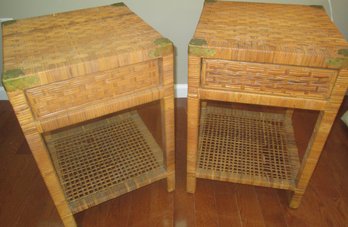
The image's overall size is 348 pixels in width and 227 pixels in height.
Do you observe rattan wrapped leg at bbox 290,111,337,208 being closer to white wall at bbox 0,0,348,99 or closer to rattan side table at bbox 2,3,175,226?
rattan side table at bbox 2,3,175,226

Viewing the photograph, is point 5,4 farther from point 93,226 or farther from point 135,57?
point 93,226

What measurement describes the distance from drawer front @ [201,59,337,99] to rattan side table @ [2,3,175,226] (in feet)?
0.40

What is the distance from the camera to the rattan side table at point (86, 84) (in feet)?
2.12

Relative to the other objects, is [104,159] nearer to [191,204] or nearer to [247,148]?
[191,204]

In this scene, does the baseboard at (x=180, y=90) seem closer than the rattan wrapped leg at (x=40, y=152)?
No

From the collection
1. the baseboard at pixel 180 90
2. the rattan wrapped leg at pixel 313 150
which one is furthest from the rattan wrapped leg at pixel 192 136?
the baseboard at pixel 180 90

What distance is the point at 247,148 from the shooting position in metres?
1.11

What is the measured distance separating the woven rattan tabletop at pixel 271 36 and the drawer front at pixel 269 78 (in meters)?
0.02

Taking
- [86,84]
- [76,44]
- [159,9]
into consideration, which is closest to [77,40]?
[76,44]

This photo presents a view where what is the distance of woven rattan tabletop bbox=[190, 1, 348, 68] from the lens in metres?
0.67

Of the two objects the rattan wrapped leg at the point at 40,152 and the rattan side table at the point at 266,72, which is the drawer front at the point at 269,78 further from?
the rattan wrapped leg at the point at 40,152

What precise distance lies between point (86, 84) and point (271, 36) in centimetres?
49

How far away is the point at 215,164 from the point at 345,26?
0.93 meters

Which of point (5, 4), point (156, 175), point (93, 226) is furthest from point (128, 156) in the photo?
point (5, 4)
